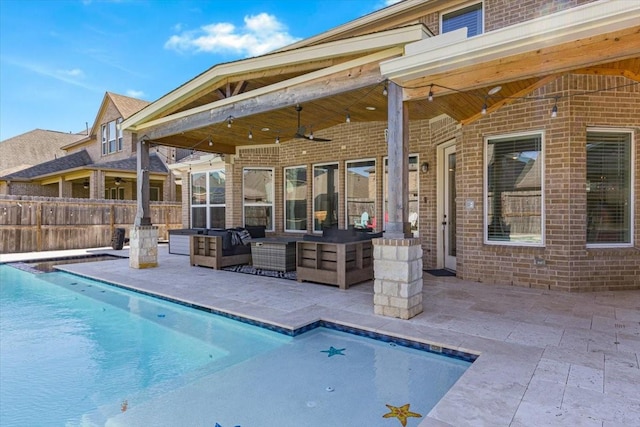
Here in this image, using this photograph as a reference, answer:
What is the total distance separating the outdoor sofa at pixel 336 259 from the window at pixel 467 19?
4555mm

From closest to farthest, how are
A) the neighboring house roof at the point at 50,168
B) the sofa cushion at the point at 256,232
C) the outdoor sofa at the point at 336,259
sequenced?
the outdoor sofa at the point at 336,259 → the sofa cushion at the point at 256,232 → the neighboring house roof at the point at 50,168

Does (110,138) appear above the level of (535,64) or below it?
above

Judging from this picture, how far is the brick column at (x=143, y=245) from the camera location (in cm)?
791

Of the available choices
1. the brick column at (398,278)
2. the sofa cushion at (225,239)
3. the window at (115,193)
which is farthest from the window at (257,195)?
the window at (115,193)

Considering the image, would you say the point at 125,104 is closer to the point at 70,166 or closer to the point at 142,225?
the point at 70,166

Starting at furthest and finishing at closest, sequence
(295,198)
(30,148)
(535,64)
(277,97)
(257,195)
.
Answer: (30,148), (257,195), (295,198), (277,97), (535,64)

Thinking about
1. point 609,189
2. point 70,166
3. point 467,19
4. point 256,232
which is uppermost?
point 467,19

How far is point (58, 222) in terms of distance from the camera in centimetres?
1256

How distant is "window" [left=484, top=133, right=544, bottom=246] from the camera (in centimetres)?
585

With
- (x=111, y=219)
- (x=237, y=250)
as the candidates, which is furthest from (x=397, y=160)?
(x=111, y=219)

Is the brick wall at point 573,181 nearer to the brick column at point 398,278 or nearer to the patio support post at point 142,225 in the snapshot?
the brick column at point 398,278

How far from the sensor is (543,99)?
562 cm

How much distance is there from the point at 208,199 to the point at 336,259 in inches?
269

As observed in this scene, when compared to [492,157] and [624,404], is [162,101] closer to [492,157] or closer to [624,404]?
[492,157]
